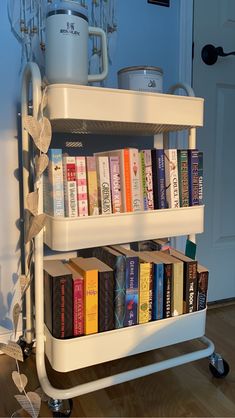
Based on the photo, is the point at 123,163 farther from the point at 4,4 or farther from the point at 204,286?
Result: the point at 4,4

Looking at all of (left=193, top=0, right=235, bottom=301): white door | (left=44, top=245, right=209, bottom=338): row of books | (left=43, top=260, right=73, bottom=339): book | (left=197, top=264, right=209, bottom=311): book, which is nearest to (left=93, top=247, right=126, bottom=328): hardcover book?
(left=44, top=245, right=209, bottom=338): row of books

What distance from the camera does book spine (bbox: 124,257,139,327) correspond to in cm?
89

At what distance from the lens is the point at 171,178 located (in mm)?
922

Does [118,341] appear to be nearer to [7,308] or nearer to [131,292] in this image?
[131,292]

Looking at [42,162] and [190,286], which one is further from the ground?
[42,162]

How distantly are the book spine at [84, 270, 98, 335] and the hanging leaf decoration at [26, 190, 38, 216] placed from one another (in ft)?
0.67

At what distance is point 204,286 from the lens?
970 millimetres

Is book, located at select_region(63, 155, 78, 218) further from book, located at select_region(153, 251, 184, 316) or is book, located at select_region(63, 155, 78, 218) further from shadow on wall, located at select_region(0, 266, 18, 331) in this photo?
shadow on wall, located at select_region(0, 266, 18, 331)

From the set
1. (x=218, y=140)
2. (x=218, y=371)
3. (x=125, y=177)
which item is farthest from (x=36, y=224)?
(x=218, y=140)

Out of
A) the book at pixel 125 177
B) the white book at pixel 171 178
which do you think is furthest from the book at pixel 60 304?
the white book at pixel 171 178

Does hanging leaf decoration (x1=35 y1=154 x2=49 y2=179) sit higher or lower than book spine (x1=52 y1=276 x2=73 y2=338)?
higher

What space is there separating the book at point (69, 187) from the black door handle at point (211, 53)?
777 millimetres

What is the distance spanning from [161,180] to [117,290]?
0.30 metres

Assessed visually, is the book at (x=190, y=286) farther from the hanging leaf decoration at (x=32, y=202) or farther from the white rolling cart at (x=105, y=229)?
the hanging leaf decoration at (x=32, y=202)
